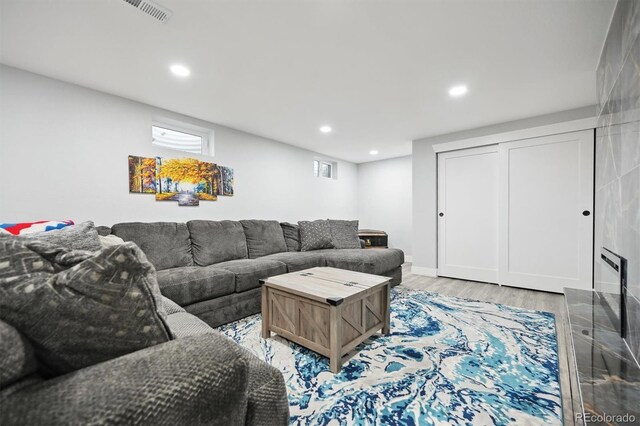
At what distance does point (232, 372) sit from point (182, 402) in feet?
0.42

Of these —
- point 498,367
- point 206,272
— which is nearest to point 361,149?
point 206,272

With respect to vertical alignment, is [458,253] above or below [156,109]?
below

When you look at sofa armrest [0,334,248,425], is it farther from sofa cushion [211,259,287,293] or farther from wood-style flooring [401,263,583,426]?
sofa cushion [211,259,287,293]

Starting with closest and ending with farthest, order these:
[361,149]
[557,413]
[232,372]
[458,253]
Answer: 1. [232,372]
2. [557,413]
3. [458,253]
4. [361,149]

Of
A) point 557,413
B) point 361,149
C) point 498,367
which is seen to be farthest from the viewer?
point 361,149

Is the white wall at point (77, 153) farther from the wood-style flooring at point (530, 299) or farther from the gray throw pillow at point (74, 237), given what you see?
the wood-style flooring at point (530, 299)

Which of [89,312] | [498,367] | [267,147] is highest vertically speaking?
[267,147]

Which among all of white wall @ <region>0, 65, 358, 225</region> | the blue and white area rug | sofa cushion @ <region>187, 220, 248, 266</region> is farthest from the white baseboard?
white wall @ <region>0, 65, 358, 225</region>

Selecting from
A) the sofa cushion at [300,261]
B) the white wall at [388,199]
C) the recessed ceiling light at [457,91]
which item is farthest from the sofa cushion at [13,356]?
the white wall at [388,199]

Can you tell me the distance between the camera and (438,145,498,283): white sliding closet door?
156 inches

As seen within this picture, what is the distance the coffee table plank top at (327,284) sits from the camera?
1860 mm

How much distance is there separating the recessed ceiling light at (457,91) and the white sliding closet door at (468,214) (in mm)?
1456

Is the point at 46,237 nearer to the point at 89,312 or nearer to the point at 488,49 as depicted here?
the point at 89,312

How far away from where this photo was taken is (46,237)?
1553 mm
